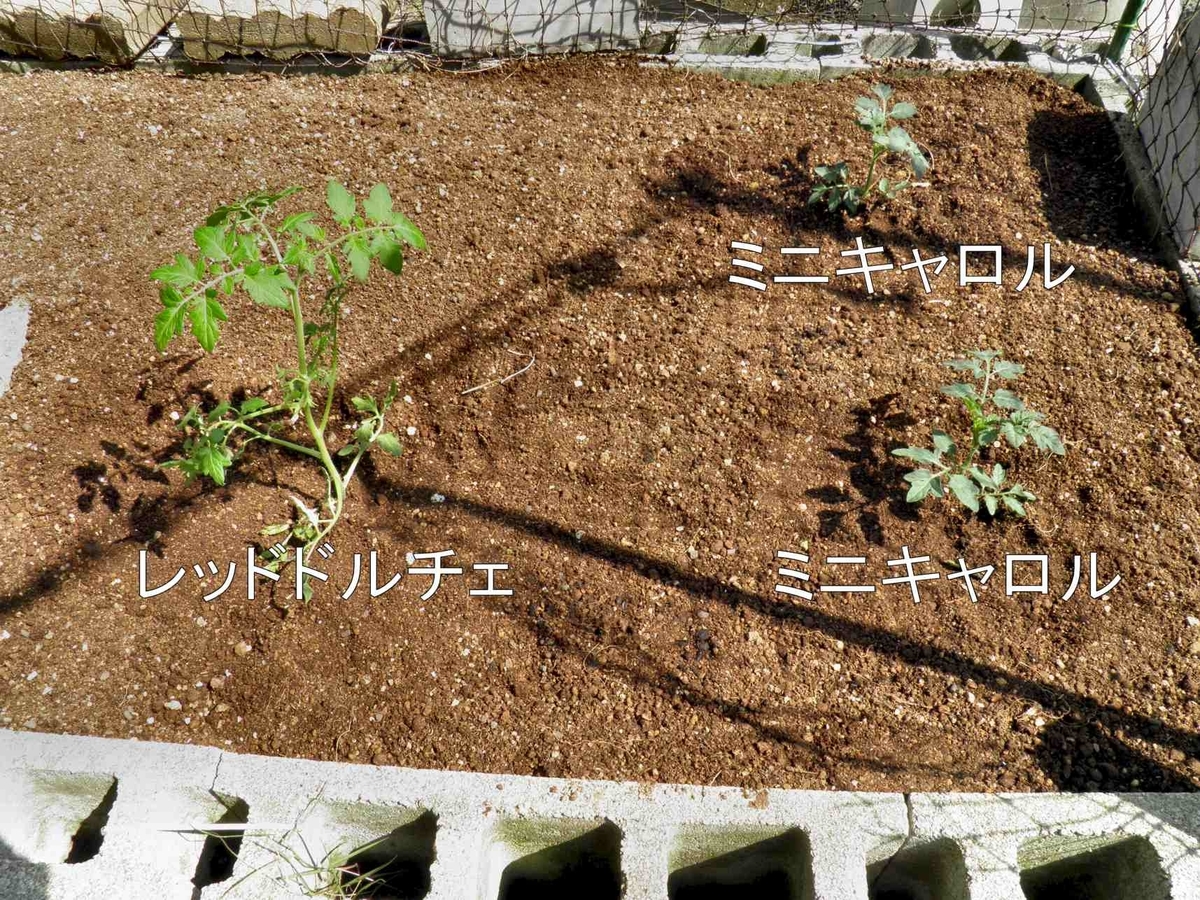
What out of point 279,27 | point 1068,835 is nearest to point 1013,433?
point 1068,835

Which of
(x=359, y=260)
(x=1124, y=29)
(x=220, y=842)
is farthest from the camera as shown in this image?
(x=1124, y=29)

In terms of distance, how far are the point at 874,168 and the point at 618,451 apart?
1.35m

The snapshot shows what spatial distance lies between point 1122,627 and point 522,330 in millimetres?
1677

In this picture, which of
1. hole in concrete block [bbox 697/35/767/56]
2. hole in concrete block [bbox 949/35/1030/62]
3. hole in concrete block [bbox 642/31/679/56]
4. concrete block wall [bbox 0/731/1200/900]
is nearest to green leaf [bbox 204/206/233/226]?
concrete block wall [bbox 0/731/1200/900]

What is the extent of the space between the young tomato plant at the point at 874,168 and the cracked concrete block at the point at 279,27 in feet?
5.73

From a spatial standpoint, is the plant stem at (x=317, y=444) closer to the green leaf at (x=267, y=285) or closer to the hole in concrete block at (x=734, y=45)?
the green leaf at (x=267, y=285)

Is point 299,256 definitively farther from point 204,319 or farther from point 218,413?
point 218,413

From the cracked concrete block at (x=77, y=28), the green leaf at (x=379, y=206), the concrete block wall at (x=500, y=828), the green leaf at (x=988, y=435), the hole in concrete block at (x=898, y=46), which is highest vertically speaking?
the hole in concrete block at (x=898, y=46)

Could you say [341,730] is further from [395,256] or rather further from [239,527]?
[395,256]

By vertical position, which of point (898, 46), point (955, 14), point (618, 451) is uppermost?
point (955, 14)

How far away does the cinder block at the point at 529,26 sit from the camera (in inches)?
122

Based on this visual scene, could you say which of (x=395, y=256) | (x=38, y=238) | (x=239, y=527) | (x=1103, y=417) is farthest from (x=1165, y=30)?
(x=38, y=238)

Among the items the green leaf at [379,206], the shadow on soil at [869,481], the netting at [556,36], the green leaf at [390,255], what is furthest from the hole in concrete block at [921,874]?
the netting at [556,36]

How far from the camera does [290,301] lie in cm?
171
